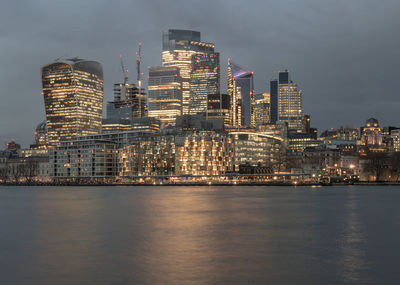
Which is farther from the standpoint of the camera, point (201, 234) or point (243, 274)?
point (201, 234)

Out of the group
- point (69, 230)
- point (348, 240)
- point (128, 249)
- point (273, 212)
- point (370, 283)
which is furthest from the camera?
point (273, 212)

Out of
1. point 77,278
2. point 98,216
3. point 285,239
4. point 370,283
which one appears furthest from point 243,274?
point 98,216

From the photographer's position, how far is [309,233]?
164ft

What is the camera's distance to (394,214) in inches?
2781

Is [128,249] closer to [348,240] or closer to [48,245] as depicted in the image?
[48,245]

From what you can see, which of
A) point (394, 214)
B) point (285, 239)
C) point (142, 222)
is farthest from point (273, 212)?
point (285, 239)

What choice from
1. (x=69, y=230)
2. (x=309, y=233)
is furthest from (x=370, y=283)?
(x=69, y=230)

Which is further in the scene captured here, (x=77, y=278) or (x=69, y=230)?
(x=69, y=230)

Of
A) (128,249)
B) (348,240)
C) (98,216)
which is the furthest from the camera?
(98,216)

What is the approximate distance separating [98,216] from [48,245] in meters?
25.4

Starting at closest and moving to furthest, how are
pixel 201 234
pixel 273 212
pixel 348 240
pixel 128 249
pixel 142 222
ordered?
pixel 128 249 < pixel 348 240 < pixel 201 234 < pixel 142 222 < pixel 273 212

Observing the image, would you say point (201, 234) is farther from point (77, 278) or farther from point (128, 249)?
point (77, 278)

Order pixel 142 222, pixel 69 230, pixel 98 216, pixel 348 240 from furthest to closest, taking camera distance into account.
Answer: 1. pixel 98 216
2. pixel 142 222
3. pixel 69 230
4. pixel 348 240

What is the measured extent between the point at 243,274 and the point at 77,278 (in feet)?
33.1
